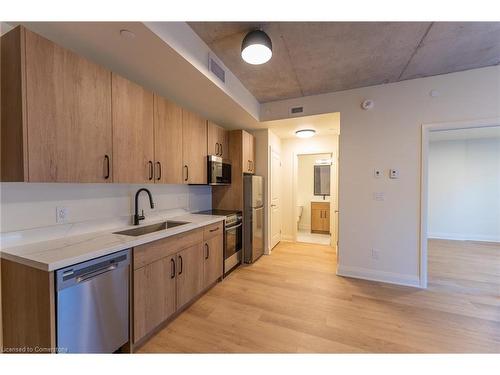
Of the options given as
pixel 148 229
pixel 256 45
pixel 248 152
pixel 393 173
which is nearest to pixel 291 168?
pixel 248 152

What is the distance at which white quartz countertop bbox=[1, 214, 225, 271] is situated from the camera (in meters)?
1.21

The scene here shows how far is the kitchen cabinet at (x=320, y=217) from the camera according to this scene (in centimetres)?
573

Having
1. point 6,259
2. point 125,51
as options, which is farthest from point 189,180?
point 6,259

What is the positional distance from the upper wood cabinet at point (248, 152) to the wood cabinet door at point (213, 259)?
136 cm

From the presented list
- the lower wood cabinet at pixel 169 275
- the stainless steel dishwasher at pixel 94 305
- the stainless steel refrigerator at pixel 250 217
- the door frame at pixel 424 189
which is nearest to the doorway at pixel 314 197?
the stainless steel refrigerator at pixel 250 217

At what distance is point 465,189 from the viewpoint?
498 centimetres

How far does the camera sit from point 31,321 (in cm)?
125

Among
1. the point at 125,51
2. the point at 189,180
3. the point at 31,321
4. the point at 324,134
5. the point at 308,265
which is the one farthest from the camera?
the point at 324,134

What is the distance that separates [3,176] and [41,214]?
0.39 meters

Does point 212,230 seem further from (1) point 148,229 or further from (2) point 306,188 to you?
(2) point 306,188

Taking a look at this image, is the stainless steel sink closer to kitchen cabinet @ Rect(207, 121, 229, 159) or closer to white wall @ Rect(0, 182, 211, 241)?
white wall @ Rect(0, 182, 211, 241)

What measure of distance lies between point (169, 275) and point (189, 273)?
1.03 feet
